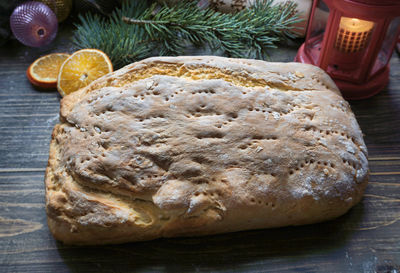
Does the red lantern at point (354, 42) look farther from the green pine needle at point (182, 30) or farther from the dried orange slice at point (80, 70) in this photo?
the dried orange slice at point (80, 70)

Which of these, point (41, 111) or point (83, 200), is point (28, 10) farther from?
point (83, 200)

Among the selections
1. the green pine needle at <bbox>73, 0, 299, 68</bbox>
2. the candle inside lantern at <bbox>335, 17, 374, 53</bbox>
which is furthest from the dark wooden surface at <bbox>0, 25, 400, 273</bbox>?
the green pine needle at <bbox>73, 0, 299, 68</bbox>

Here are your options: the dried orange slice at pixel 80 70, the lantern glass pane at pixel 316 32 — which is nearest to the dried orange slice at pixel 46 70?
the dried orange slice at pixel 80 70

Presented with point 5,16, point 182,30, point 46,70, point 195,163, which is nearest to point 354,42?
point 182,30

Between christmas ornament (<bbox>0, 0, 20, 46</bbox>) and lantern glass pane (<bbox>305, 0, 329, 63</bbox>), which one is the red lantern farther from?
christmas ornament (<bbox>0, 0, 20, 46</bbox>)

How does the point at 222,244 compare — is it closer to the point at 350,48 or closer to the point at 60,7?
the point at 350,48

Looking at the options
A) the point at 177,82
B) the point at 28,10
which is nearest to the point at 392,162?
the point at 177,82
